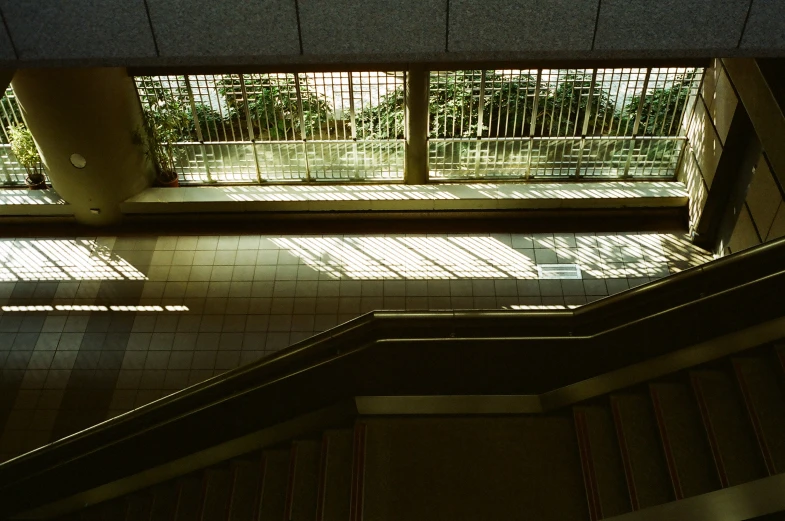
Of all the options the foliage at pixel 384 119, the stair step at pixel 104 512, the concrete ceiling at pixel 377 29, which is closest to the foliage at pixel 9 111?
the foliage at pixel 384 119

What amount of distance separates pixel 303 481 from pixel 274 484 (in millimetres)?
265

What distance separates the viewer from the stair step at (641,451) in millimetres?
3986

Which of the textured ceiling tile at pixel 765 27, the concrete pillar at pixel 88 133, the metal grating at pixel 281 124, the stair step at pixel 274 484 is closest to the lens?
the textured ceiling tile at pixel 765 27

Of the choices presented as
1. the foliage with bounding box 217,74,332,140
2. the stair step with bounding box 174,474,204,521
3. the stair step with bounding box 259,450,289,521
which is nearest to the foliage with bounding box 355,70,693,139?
the foliage with bounding box 217,74,332,140

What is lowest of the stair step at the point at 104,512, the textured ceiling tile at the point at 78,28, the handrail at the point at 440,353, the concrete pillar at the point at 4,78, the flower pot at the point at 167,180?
the stair step at the point at 104,512

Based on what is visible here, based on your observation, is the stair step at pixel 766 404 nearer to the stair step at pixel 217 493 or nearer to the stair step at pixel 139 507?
the stair step at pixel 217 493

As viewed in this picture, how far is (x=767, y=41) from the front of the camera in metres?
3.79

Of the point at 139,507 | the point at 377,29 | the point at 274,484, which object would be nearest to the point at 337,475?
the point at 274,484

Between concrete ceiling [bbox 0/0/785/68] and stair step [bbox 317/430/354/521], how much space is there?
2.77m

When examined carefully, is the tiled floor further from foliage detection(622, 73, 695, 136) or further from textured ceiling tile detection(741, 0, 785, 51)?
textured ceiling tile detection(741, 0, 785, 51)

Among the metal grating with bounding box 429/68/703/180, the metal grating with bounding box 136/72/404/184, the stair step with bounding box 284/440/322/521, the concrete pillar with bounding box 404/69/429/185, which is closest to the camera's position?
the stair step with bounding box 284/440/322/521

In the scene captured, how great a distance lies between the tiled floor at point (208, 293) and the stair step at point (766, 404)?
271cm

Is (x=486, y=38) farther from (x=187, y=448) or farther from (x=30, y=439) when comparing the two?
(x=30, y=439)

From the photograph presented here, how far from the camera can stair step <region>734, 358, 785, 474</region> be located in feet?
12.5
